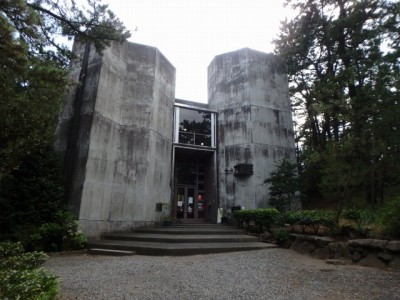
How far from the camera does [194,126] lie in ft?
50.6

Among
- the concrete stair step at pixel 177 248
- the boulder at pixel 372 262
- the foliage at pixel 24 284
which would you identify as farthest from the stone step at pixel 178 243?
the foliage at pixel 24 284

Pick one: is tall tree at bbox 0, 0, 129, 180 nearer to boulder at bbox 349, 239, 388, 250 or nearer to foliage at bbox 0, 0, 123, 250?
foliage at bbox 0, 0, 123, 250

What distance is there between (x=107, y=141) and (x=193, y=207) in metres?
7.20

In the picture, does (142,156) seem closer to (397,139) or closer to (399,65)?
(397,139)

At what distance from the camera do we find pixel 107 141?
35.8ft

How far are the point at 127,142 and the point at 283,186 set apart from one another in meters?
8.15

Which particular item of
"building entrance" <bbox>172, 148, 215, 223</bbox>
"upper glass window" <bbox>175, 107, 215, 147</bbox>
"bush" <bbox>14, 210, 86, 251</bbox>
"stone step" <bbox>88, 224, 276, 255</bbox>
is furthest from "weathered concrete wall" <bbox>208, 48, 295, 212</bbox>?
"bush" <bbox>14, 210, 86, 251</bbox>

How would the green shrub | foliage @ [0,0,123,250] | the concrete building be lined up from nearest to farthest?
foliage @ [0,0,123,250], the green shrub, the concrete building

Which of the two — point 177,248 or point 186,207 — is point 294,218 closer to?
point 177,248

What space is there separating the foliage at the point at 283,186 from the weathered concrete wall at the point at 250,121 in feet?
3.09

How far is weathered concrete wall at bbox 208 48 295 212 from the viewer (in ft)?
45.9

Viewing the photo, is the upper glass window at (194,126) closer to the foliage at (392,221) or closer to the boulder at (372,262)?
the foliage at (392,221)

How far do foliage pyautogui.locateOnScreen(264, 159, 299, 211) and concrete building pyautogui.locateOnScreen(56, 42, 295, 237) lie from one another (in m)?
0.97

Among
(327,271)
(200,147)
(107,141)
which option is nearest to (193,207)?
(200,147)
